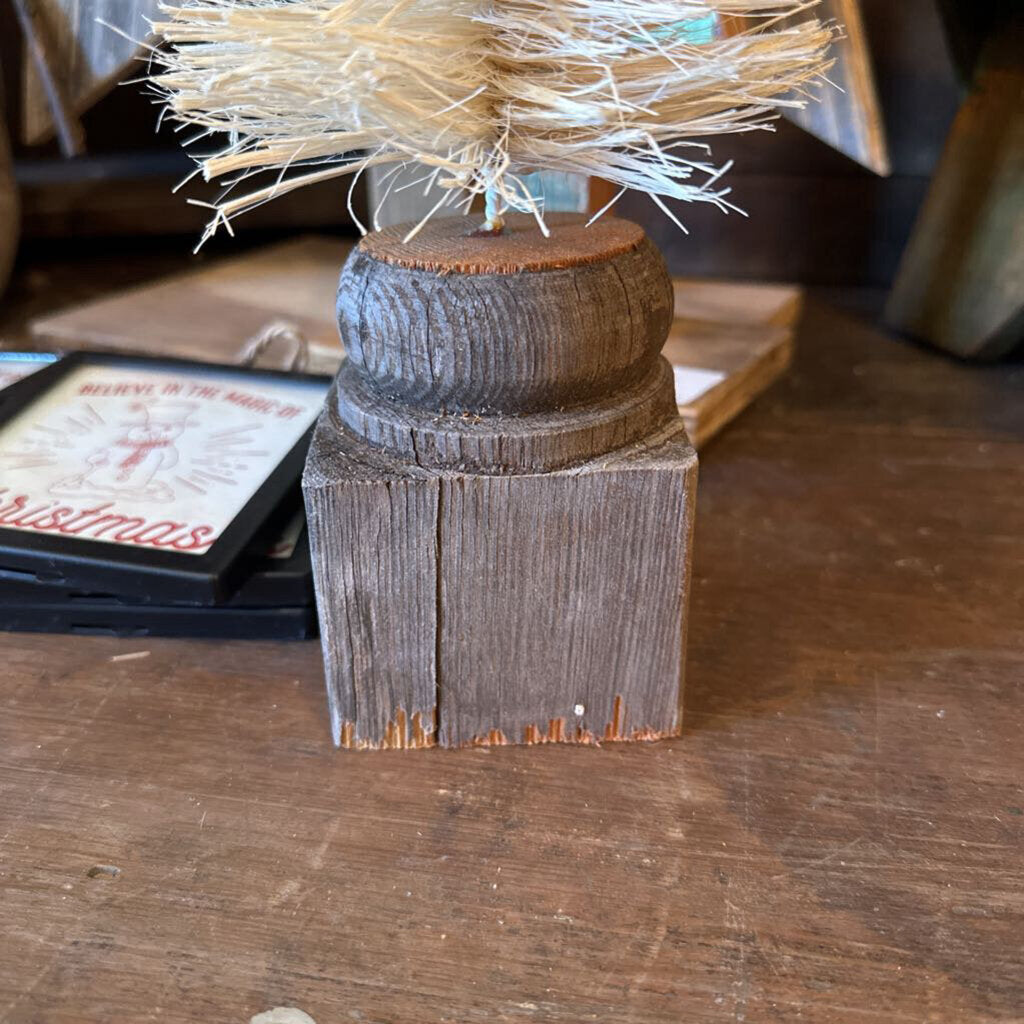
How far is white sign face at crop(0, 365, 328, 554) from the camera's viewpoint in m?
0.51

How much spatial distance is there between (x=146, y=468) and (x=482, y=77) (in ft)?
0.98

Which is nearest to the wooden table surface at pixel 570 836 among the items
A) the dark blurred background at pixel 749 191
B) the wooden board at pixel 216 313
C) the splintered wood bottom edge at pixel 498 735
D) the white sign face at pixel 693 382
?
the splintered wood bottom edge at pixel 498 735

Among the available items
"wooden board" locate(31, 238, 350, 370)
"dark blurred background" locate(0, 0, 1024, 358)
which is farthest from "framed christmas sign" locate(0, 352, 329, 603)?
"dark blurred background" locate(0, 0, 1024, 358)

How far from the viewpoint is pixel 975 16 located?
32.9 inches

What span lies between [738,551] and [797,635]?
84 mm

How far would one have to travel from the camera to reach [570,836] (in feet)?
1.32

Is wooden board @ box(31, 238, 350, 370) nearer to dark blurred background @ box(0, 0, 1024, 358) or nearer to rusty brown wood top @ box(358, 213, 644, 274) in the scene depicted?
dark blurred background @ box(0, 0, 1024, 358)

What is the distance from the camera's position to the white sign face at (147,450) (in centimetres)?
51

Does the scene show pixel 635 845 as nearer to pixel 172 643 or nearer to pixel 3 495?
pixel 172 643

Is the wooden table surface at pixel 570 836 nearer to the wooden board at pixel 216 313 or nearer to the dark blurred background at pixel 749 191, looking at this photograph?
the wooden board at pixel 216 313

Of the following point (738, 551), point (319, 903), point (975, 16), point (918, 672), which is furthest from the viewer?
point (975, 16)

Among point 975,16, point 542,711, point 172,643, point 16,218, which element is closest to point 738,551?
point 542,711

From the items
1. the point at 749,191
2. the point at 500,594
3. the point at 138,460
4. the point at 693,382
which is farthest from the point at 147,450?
the point at 749,191

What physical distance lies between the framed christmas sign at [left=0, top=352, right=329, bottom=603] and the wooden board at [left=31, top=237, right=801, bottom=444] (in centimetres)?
13
